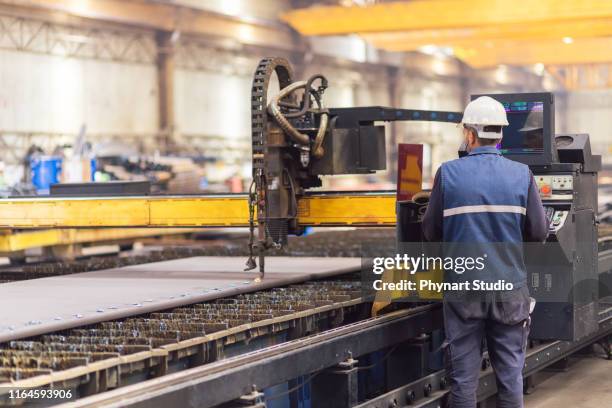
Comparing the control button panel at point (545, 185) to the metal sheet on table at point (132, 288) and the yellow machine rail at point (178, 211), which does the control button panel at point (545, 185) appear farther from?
the metal sheet on table at point (132, 288)

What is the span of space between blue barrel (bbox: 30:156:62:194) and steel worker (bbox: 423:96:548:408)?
9.14m

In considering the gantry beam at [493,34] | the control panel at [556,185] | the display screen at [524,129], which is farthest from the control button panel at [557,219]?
the gantry beam at [493,34]

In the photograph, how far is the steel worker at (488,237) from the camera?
4.58 meters

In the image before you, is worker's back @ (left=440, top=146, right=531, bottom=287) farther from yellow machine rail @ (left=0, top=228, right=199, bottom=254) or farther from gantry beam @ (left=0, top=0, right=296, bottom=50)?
gantry beam @ (left=0, top=0, right=296, bottom=50)

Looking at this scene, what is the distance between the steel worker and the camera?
180 inches

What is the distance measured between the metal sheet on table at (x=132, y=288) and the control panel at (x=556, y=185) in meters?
1.74

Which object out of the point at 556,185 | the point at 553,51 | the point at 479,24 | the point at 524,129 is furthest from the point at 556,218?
the point at 553,51

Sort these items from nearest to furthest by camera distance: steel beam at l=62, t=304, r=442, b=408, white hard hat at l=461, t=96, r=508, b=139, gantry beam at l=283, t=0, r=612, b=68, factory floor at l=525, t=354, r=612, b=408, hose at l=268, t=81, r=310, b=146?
steel beam at l=62, t=304, r=442, b=408
white hard hat at l=461, t=96, r=508, b=139
hose at l=268, t=81, r=310, b=146
factory floor at l=525, t=354, r=612, b=408
gantry beam at l=283, t=0, r=612, b=68

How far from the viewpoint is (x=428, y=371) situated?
599cm

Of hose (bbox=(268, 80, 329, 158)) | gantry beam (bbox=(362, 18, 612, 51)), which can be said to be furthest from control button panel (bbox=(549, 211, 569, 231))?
gantry beam (bbox=(362, 18, 612, 51))

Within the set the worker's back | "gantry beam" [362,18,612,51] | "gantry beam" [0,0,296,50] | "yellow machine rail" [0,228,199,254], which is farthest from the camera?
"gantry beam" [362,18,612,51]

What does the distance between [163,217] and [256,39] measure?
20759mm

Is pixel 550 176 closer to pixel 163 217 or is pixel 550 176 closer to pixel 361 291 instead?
pixel 361 291

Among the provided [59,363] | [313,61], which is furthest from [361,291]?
[313,61]
